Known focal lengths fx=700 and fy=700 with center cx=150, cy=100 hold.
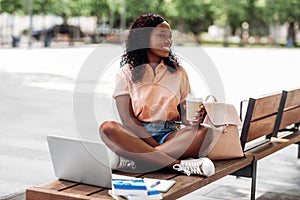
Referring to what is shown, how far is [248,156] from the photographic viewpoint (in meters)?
5.07

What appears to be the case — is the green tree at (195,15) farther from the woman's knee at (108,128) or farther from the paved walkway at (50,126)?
the woman's knee at (108,128)

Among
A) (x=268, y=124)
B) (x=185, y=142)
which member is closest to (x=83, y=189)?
(x=185, y=142)

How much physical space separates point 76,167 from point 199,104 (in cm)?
106

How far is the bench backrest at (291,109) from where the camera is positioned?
6012mm

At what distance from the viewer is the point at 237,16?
53219 mm

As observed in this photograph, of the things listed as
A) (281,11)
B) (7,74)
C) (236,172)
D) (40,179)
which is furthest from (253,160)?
(281,11)

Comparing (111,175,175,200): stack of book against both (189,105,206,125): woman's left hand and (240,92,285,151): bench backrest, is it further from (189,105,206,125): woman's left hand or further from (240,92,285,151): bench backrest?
(240,92,285,151): bench backrest

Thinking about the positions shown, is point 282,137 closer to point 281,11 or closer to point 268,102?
point 268,102

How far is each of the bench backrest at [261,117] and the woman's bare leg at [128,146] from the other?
1.04 metres

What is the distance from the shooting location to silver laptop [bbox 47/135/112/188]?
391cm

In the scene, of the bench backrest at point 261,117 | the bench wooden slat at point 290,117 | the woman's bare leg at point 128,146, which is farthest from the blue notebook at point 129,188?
the bench wooden slat at point 290,117

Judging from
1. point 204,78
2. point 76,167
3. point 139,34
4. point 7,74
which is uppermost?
point 139,34

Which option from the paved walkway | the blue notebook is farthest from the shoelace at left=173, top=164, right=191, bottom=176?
the paved walkway

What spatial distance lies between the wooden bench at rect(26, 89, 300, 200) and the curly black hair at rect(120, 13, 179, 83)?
77 centimetres
